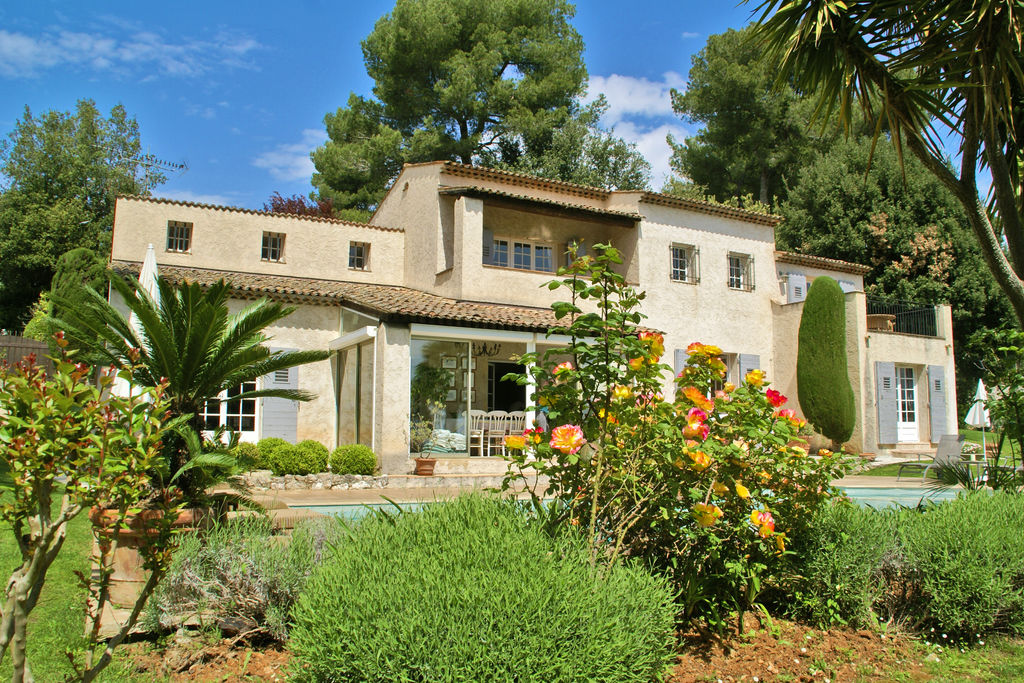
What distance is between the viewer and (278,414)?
54.9 ft

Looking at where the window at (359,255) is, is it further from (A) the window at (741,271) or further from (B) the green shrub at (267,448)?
(A) the window at (741,271)

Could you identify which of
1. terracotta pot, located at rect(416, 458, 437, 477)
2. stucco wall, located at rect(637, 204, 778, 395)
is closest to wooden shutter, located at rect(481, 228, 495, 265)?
stucco wall, located at rect(637, 204, 778, 395)

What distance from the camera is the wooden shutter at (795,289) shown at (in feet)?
78.7

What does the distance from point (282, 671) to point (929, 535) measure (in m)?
4.39

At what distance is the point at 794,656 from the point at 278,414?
561 inches

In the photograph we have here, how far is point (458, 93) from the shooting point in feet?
108

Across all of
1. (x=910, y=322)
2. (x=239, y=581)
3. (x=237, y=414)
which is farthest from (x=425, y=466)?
(x=910, y=322)

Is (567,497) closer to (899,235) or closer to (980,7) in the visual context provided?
(980,7)

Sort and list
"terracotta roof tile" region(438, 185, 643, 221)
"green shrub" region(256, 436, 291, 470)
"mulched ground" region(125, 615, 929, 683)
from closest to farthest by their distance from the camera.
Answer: "mulched ground" region(125, 615, 929, 683), "green shrub" region(256, 436, 291, 470), "terracotta roof tile" region(438, 185, 643, 221)

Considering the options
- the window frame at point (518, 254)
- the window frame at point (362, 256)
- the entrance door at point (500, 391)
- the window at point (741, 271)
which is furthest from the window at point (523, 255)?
the window at point (741, 271)

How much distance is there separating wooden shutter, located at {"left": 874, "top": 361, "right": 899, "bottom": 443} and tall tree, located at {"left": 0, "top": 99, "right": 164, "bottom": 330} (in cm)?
3254

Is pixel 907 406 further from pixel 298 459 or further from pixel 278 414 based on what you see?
pixel 278 414

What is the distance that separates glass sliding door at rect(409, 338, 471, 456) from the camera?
17.4m

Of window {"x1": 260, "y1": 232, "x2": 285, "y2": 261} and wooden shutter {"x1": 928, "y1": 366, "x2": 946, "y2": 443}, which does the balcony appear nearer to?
wooden shutter {"x1": 928, "y1": 366, "x2": 946, "y2": 443}
